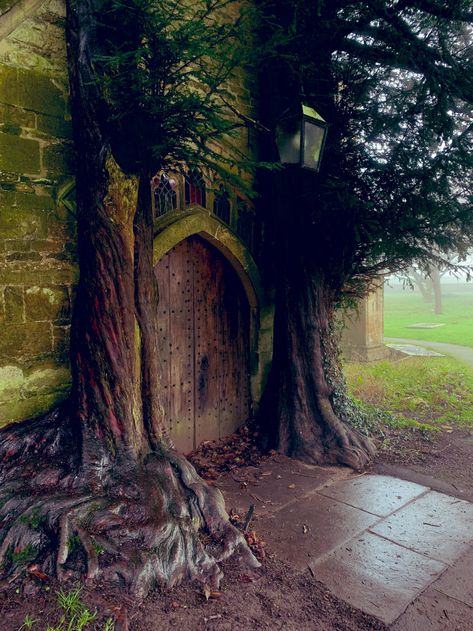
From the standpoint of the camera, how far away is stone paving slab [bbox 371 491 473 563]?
3.62 metres

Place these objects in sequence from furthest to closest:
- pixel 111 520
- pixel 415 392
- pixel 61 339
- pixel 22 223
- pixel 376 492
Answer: pixel 415 392 → pixel 376 492 → pixel 61 339 → pixel 22 223 → pixel 111 520

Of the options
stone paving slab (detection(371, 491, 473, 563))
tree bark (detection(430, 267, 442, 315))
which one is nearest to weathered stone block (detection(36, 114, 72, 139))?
stone paving slab (detection(371, 491, 473, 563))

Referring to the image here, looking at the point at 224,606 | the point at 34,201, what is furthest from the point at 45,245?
the point at 224,606

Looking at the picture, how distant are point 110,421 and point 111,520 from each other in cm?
72

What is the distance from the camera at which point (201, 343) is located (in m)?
5.77

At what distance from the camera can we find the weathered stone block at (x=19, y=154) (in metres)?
3.76

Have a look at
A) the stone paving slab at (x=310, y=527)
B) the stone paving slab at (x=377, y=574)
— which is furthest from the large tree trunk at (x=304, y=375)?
the stone paving slab at (x=377, y=574)

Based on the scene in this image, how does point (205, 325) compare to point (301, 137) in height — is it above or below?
below

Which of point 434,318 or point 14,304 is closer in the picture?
point 14,304

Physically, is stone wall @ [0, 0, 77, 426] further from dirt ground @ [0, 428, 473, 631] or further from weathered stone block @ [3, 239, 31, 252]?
dirt ground @ [0, 428, 473, 631]

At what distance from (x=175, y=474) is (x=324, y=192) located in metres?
3.20

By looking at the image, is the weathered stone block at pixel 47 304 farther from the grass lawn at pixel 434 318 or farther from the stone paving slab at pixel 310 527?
the grass lawn at pixel 434 318

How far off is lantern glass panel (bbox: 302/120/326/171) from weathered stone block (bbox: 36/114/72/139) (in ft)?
6.54

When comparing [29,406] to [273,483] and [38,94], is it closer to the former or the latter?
[273,483]
